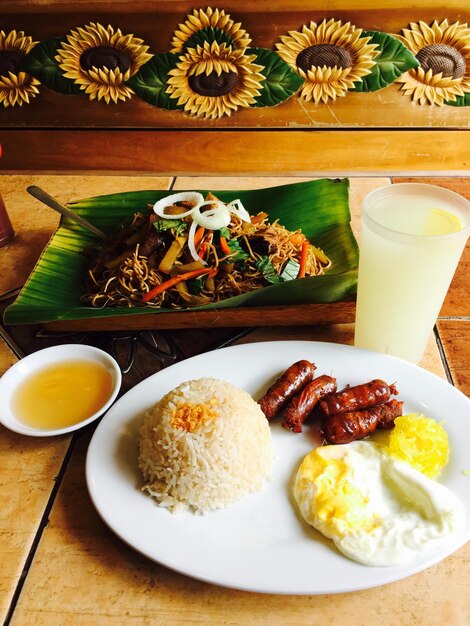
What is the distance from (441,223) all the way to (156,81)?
2.84 metres

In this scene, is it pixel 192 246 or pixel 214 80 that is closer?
pixel 192 246

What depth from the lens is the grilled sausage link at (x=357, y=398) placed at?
55.7 inches

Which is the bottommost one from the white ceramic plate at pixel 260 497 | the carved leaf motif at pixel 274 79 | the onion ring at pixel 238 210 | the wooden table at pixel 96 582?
the wooden table at pixel 96 582

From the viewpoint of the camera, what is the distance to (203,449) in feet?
4.13

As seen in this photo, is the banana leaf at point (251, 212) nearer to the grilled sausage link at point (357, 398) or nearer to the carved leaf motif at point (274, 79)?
the grilled sausage link at point (357, 398)

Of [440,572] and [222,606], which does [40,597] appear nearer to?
[222,606]

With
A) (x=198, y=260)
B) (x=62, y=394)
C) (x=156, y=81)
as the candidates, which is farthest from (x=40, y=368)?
(x=156, y=81)

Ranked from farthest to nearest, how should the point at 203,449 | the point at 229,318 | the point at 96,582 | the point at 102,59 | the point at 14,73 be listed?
the point at 14,73, the point at 102,59, the point at 229,318, the point at 203,449, the point at 96,582

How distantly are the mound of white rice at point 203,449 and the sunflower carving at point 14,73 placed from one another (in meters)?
3.33

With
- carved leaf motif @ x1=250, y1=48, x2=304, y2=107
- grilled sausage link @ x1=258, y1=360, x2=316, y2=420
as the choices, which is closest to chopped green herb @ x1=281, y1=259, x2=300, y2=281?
grilled sausage link @ x1=258, y1=360, x2=316, y2=420

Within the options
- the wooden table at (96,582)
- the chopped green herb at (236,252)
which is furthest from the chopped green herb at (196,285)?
the wooden table at (96,582)

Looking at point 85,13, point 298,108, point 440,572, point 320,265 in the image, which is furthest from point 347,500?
point 85,13

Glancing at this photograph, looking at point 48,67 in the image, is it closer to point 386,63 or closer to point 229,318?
point 386,63

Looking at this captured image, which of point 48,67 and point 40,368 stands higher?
point 48,67
